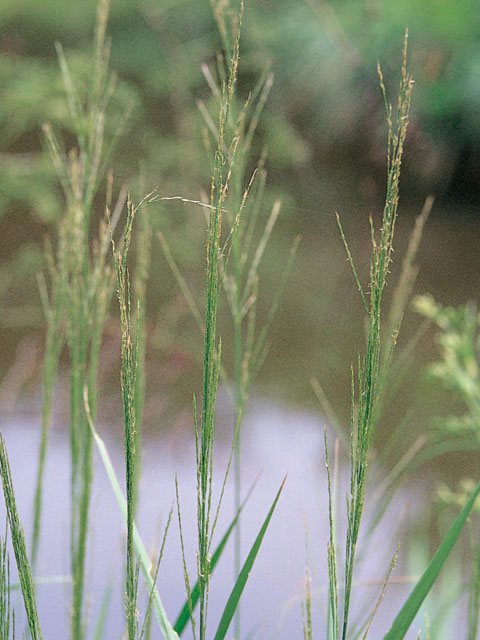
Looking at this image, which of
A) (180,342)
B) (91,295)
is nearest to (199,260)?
(180,342)

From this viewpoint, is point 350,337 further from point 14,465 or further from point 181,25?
point 181,25

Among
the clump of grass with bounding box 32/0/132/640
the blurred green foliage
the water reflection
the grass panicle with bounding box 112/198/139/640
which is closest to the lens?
the grass panicle with bounding box 112/198/139/640

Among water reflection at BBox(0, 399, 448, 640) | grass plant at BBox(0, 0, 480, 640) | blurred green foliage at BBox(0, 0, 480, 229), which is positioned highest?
blurred green foliage at BBox(0, 0, 480, 229)

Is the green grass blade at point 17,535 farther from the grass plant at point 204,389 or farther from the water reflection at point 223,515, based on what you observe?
the water reflection at point 223,515

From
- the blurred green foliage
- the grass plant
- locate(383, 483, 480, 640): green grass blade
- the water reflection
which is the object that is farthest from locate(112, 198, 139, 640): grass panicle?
the blurred green foliage

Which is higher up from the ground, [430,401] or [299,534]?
[430,401]

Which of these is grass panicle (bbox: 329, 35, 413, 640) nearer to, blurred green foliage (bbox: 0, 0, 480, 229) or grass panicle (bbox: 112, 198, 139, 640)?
grass panicle (bbox: 112, 198, 139, 640)

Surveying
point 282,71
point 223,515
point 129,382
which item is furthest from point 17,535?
point 282,71

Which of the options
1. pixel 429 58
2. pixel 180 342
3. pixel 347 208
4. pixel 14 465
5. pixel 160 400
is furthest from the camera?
pixel 347 208
